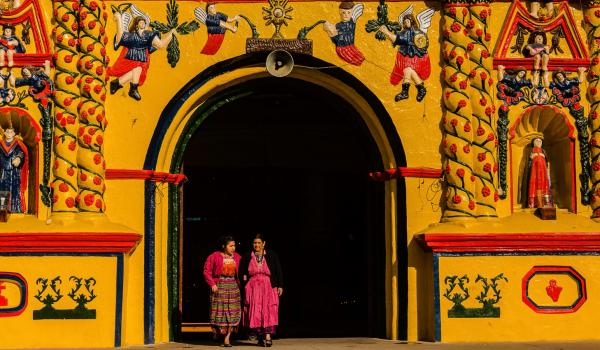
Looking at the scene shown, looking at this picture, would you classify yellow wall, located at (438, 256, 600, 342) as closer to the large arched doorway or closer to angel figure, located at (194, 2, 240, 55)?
angel figure, located at (194, 2, 240, 55)

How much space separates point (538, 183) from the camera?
54.8ft

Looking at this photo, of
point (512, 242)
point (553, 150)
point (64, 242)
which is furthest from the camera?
point (553, 150)

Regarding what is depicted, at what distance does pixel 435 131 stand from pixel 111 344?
6.13m

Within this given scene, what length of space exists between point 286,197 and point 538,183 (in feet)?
24.1

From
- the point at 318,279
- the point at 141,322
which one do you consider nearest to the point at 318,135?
the point at 318,279


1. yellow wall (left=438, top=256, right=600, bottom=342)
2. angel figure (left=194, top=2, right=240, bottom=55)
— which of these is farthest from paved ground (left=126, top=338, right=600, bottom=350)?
angel figure (left=194, top=2, right=240, bottom=55)

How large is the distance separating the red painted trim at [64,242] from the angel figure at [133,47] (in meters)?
2.43

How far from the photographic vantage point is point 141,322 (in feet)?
52.5

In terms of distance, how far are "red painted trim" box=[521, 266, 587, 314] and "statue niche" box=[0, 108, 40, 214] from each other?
788 centimetres

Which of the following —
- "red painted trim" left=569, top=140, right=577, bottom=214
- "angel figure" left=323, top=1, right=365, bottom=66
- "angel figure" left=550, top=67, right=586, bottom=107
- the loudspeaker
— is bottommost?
"red painted trim" left=569, top=140, right=577, bottom=214

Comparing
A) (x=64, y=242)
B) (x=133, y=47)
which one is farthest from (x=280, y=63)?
(x=64, y=242)

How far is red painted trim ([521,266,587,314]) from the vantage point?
52.1 ft

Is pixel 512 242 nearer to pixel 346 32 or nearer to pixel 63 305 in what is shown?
pixel 346 32

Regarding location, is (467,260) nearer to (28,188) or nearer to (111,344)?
(111,344)
